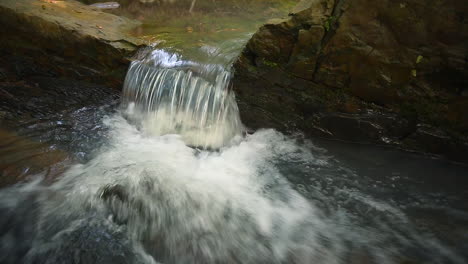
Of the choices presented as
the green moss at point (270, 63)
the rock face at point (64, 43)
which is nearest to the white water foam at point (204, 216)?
the green moss at point (270, 63)

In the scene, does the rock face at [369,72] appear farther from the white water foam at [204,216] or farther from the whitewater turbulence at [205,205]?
the white water foam at [204,216]

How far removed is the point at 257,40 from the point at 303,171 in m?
2.20

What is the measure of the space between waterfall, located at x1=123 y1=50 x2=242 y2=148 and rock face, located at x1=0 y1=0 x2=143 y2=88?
1.52 ft

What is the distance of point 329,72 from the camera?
411 cm

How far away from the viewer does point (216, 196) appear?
11.9 feet

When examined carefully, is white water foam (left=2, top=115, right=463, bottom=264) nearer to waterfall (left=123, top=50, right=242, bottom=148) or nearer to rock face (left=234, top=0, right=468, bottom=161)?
waterfall (left=123, top=50, right=242, bottom=148)

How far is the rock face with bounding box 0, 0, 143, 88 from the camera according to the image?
5156mm

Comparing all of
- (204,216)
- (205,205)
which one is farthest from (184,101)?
(204,216)

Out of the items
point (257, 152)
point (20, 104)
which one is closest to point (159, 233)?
point (257, 152)

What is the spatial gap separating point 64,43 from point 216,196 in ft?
14.1

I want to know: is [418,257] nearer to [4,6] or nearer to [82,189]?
[82,189]

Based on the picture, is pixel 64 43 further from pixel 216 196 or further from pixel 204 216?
pixel 204 216

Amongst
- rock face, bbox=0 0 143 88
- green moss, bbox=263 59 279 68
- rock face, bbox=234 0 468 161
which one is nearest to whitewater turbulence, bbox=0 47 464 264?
rock face, bbox=234 0 468 161

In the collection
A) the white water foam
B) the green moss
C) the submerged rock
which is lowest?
the white water foam
